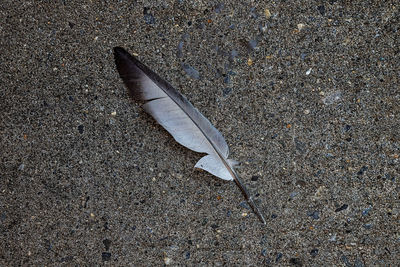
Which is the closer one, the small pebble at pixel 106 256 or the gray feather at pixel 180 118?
the gray feather at pixel 180 118

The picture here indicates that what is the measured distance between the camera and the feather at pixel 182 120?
1691 millimetres

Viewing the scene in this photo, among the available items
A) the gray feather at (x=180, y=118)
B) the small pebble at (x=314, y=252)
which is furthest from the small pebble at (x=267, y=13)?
the small pebble at (x=314, y=252)

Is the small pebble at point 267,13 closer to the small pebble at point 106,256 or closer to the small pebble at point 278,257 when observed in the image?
the small pebble at point 278,257

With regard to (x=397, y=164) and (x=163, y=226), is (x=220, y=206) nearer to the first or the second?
(x=163, y=226)

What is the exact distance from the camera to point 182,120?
1.70 meters

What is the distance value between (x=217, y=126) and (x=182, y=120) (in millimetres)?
185

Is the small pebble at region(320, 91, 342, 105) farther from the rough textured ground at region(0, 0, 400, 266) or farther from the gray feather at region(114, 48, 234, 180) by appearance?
the gray feather at region(114, 48, 234, 180)

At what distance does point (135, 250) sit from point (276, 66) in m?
1.19

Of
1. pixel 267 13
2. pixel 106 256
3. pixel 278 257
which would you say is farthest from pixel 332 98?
pixel 106 256

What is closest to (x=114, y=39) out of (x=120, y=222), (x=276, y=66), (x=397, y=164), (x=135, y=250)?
(x=276, y=66)

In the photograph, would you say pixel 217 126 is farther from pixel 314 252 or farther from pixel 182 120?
pixel 314 252

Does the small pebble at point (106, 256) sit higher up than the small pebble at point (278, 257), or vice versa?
the small pebble at point (106, 256)

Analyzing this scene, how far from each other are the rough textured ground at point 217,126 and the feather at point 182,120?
7 cm

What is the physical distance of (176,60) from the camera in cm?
A: 176
